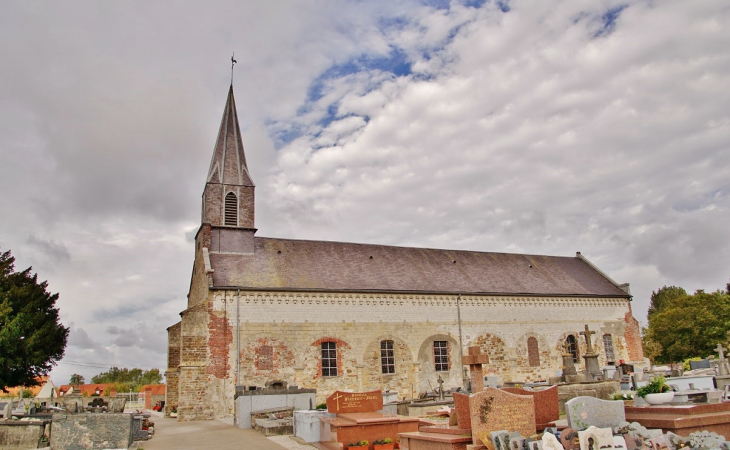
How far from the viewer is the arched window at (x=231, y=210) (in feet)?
96.8

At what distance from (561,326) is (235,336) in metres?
19.3

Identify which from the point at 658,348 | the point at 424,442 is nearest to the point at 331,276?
the point at 424,442

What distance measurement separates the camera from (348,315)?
91.6ft

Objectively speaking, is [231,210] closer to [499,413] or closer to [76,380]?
[499,413]

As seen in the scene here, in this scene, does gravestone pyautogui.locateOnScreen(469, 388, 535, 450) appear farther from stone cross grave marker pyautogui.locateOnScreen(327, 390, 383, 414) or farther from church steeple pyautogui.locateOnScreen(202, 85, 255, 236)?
church steeple pyautogui.locateOnScreen(202, 85, 255, 236)

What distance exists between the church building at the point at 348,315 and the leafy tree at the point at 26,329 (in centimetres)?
545

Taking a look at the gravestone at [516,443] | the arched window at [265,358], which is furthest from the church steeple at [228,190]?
the gravestone at [516,443]

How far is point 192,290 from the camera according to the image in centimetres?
3088

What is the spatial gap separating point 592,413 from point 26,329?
2409 centimetres


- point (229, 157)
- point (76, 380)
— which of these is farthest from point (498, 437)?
point (76, 380)

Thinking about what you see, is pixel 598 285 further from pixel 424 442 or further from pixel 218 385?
pixel 424 442

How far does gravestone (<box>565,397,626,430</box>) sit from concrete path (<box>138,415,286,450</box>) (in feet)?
26.5

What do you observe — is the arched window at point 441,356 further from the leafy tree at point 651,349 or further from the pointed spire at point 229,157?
the leafy tree at point 651,349

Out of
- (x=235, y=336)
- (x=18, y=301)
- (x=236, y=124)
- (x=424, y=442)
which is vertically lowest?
(x=424, y=442)
